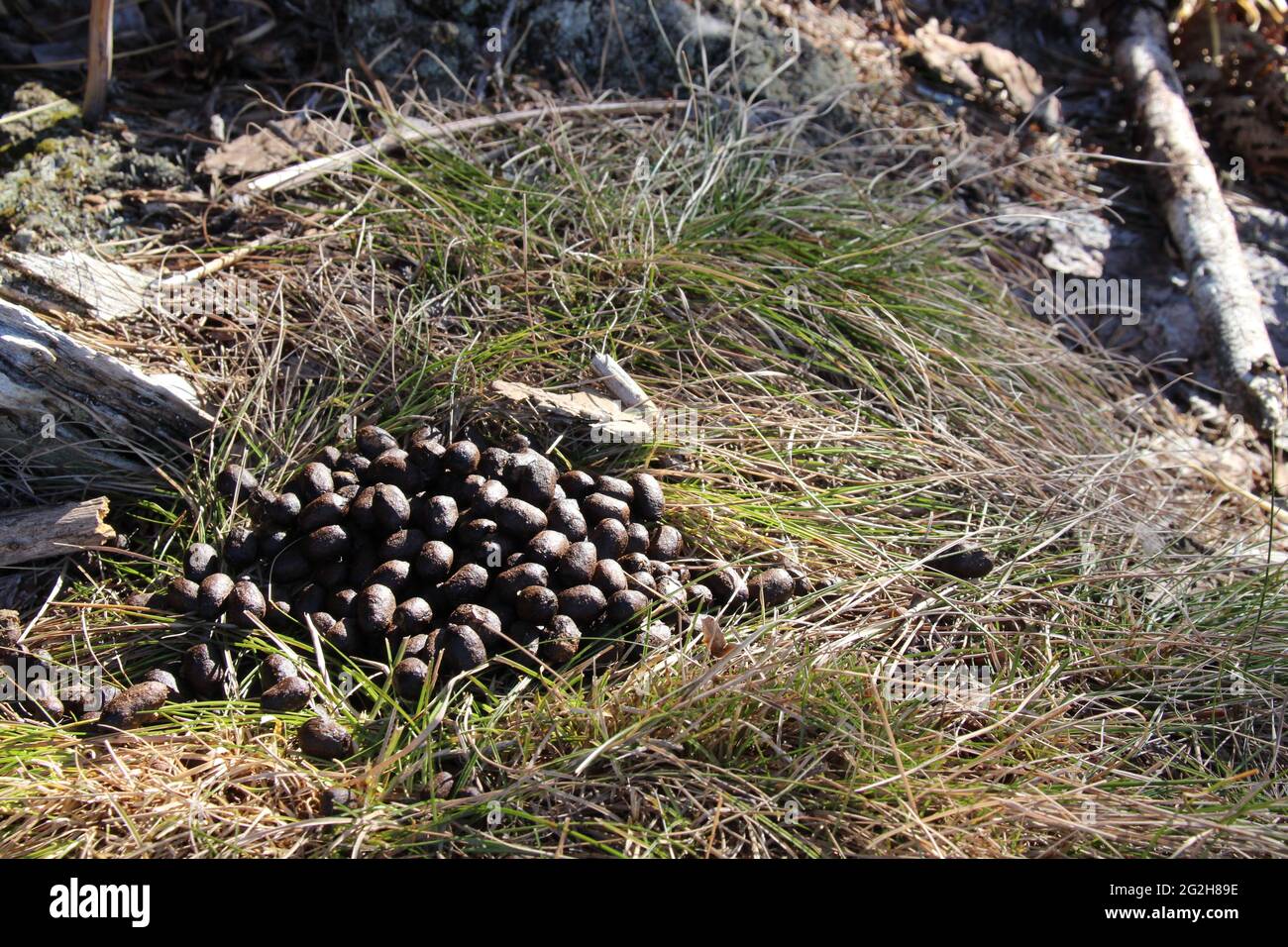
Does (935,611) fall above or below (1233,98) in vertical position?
below

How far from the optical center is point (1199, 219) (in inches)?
177

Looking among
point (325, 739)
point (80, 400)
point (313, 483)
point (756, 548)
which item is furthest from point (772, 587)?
point (80, 400)

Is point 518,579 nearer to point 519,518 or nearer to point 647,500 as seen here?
point 519,518

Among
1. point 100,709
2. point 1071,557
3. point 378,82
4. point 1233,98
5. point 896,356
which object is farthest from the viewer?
point 1233,98

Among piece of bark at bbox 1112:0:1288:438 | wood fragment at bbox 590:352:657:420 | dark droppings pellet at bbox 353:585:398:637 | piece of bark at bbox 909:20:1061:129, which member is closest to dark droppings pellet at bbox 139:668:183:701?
dark droppings pellet at bbox 353:585:398:637

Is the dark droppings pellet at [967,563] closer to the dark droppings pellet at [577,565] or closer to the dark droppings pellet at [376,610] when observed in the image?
the dark droppings pellet at [577,565]

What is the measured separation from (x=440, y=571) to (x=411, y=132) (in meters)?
2.00

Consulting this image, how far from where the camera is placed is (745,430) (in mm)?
3338

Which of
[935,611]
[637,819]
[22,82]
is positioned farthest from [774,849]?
[22,82]

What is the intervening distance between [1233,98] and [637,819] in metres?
4.84

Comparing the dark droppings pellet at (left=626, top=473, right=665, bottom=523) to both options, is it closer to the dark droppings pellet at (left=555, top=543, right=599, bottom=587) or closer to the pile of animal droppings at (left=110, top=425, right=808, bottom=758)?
the pile of animal droppings at (left=110, top=425, right=808, bottom=758)

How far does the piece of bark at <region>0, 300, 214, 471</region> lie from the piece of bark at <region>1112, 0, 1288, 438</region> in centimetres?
390

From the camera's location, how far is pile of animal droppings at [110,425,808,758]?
2654 millimetres

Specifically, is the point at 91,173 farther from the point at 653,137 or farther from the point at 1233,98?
the point at 1233,98
